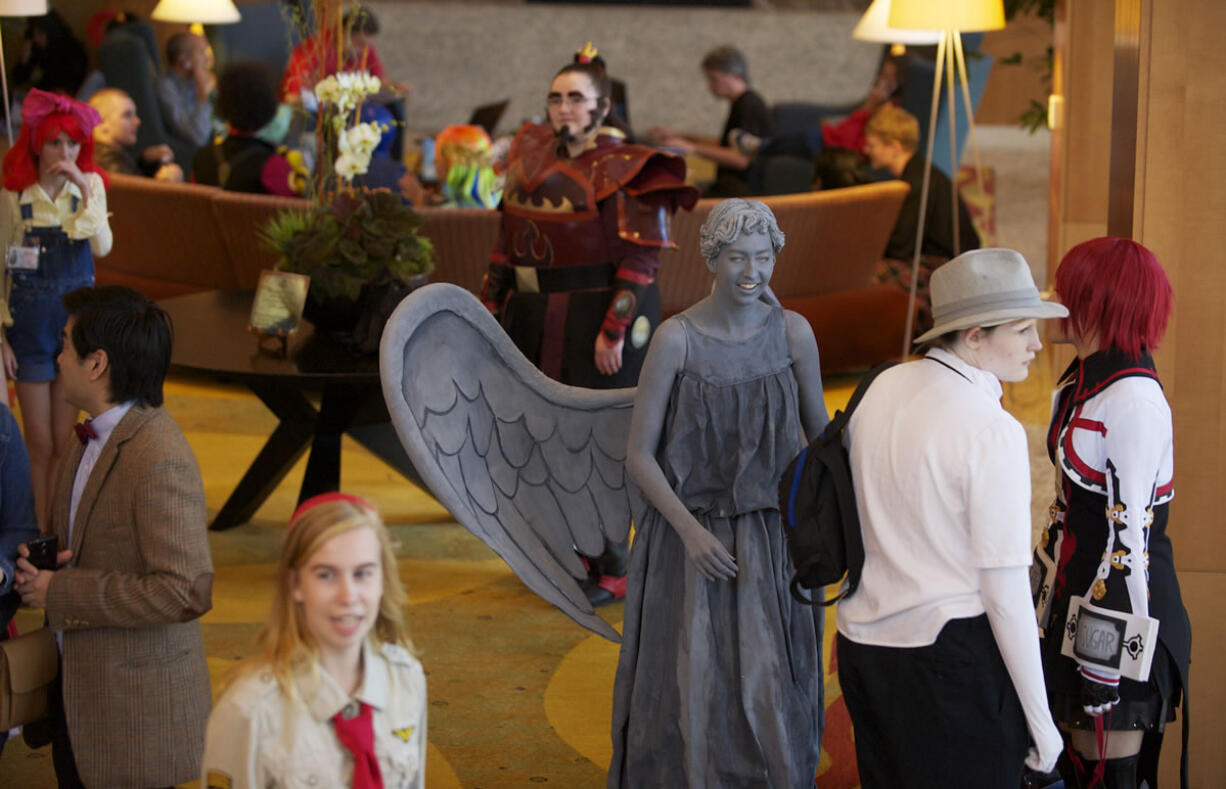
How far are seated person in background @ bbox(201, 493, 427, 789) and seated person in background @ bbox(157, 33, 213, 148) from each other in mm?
7466

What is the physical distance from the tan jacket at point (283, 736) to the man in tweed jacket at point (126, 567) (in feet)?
1.97

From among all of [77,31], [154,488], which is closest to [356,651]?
[154,488]

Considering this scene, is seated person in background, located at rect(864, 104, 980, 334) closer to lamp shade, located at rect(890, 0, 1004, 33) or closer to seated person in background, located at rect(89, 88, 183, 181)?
lamp shade, located at rect(890, 0, 1004, 33)

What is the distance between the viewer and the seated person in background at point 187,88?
8.61 m

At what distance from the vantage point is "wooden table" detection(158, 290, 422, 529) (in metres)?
3.99

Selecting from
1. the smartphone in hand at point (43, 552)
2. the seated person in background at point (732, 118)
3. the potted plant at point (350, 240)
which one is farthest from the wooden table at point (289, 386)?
the seated person in background at point (732, 118)

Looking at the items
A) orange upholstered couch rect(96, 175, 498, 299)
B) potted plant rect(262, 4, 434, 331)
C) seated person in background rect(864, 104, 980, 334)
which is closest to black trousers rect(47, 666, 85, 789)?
potted plant rect(262, 4, 434, 331)

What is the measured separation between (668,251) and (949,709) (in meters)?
4.17

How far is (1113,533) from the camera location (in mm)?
2336

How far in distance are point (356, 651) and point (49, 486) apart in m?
3.11

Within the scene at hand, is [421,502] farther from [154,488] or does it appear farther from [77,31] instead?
[77,31]

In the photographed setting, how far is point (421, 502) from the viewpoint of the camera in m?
5.29

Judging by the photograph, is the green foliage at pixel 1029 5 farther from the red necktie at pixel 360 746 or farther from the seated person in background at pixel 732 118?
the red necktie at pixel 360 746

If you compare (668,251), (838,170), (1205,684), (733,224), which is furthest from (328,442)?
(838,170)
